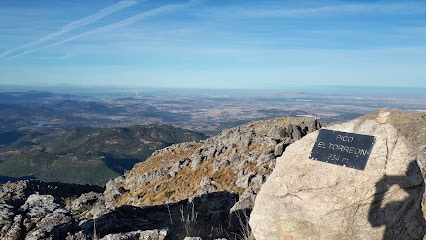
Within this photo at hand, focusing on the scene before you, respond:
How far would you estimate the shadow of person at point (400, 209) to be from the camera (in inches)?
428

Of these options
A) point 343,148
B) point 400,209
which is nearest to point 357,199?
point 400,209

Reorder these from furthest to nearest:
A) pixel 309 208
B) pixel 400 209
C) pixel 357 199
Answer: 1. pixel 309 208
2. pixel 400 209
3. pixel 357 199

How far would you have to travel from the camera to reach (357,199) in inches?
428

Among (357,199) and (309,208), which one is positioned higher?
(357,199)

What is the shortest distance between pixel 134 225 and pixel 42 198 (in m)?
4.73

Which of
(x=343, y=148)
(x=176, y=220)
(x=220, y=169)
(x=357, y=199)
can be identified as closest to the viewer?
(x=357, y=199)

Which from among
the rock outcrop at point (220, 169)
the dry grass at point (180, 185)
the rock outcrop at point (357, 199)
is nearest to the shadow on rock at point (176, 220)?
the rock outcrop at point (357, 199)

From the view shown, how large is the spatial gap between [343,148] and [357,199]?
170cm

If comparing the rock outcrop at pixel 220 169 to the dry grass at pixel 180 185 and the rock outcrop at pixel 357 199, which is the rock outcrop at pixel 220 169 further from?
the rock outcrop at pixel 357 199

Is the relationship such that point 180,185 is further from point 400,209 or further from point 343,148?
point 400,209

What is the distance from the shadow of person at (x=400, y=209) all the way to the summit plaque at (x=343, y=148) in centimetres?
92

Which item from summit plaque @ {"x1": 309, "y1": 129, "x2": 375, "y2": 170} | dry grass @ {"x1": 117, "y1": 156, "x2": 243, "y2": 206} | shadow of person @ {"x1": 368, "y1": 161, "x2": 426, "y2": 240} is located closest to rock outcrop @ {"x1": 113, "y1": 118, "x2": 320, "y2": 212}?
dry grass @ {"x1": 117, "y1": 156, "x2": 243, "y2": 206}

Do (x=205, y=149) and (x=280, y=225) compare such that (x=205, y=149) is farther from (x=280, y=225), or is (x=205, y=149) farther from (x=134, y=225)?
(x=280, y=225)

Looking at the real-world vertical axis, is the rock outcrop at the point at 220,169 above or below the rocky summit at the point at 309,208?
below
